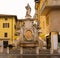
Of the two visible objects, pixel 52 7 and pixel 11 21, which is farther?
pixel 11 21

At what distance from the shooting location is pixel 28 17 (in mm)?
48531

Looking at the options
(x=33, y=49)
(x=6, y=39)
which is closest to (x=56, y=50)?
(x=33, y=49)

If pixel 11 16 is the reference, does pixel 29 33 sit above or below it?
below

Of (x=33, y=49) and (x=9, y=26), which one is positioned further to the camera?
(x=9, y=26)

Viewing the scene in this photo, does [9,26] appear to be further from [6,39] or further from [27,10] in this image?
[27,10]

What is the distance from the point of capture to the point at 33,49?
46.1 m

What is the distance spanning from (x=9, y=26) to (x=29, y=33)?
3818 centimetres

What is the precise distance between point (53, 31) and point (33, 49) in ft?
17.6

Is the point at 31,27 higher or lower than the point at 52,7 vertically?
lower

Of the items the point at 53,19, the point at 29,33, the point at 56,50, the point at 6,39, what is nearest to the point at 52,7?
the point at 53,19

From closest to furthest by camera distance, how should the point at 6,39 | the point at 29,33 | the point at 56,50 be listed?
the point at 56,50 → the point at 29,33 → the point at 6,39

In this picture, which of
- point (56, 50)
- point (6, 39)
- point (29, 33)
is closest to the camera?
point (56, 50)

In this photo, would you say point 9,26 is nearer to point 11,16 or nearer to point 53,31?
point 11,16

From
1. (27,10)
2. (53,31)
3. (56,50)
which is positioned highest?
(27,10)
